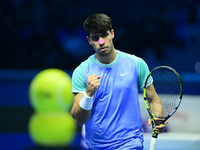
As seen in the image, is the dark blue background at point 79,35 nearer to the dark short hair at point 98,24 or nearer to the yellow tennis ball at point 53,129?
the yellow tennis ball at point 53,129

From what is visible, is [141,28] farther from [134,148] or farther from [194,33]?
[134,148]

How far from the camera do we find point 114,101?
2502 mm

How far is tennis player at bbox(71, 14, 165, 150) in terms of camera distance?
2.48 m

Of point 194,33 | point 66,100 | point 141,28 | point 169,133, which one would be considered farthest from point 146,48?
point 169,133

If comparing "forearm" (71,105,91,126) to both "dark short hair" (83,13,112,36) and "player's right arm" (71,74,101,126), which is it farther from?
"dark short hair" (83,13,112,36)

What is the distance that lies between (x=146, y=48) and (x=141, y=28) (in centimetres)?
74

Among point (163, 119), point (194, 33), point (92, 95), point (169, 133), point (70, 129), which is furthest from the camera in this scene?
point (194, 33)

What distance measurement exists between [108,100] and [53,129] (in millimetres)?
3870

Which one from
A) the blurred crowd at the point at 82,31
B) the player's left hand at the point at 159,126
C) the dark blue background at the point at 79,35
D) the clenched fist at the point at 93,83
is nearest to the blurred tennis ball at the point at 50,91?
Result: the player's left hand at the point at 159,126

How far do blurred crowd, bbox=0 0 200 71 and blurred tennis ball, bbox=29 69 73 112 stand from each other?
16.8ft

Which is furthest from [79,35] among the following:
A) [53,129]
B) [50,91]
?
[53,129]

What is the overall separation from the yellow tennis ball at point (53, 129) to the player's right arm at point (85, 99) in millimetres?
2788

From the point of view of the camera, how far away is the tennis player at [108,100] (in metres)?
2.48

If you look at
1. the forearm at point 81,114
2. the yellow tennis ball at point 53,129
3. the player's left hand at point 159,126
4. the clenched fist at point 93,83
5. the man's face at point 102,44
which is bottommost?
the yellow tennis ball at point 53,129
